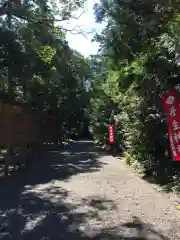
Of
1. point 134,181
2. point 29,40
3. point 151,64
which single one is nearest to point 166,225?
point 151,64

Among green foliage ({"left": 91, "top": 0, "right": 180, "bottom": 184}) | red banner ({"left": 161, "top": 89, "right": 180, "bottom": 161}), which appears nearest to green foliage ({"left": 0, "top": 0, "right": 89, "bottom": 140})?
green foliage ({"left": 91, "top": 0, "right": 180, "bottom": 184})

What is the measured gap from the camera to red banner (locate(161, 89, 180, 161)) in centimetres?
873

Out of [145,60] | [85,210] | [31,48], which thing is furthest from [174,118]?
[31,48]

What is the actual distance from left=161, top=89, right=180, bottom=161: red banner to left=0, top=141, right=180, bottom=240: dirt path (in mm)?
1371

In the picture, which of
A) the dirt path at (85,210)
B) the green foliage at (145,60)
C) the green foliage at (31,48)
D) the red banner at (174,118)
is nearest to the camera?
the dirt path at (85,210)

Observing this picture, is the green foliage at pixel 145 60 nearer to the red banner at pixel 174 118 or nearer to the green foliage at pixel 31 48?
the red banner at pixel 174 118

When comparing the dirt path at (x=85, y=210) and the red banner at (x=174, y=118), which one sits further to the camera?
the red banner at (x=174, y=118)

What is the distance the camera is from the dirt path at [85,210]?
22.0 ft

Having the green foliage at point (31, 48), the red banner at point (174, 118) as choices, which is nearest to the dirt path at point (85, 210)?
the red banner at point (174, 118)

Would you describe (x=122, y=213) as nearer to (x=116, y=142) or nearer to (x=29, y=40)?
(x=29, y=40)

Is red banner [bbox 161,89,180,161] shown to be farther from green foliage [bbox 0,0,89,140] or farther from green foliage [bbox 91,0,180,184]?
green foliage [bbox 0,0,89,140]

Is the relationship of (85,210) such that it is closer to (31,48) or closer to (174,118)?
(174,118)

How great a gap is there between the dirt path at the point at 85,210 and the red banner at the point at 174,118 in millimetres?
1371

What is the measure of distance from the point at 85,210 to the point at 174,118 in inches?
119
